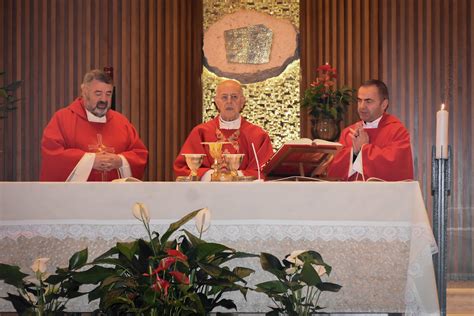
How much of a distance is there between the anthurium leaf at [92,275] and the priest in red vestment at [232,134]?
7.82 feet

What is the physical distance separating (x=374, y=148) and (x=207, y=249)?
81.5 inches

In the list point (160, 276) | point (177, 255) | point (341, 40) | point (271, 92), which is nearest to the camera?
point (177, 255)

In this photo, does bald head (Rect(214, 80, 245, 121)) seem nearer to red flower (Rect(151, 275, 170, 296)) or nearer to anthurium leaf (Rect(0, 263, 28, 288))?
anthurium leaf (Rect(0, 263, 28, 288))

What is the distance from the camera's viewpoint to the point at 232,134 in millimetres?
6047

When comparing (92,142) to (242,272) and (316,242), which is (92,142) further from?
(242,272)

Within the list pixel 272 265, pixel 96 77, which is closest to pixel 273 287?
pixel 272 265

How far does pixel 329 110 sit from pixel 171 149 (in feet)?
5.05

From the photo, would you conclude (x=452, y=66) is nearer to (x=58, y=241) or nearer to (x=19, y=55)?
(x=19, y=55)

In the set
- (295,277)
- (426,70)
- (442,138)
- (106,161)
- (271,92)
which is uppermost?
(426,70)

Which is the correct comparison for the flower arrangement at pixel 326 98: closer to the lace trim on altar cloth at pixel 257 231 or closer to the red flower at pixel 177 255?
the lace trim on altar cloth at pixel 257 231

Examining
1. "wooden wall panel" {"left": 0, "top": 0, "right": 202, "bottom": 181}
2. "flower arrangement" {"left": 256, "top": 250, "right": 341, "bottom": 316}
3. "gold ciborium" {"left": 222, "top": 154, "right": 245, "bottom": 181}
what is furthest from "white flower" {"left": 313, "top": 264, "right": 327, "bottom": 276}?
"wooden wall panel" {"left": 0, "top": 0, "right": 202, "bottom": 181}

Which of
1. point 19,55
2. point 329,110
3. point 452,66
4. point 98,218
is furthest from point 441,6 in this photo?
point 98,218

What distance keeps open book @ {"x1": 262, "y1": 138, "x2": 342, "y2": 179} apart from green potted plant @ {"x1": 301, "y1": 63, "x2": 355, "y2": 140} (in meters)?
2.64

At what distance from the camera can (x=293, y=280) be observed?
3.56 m
